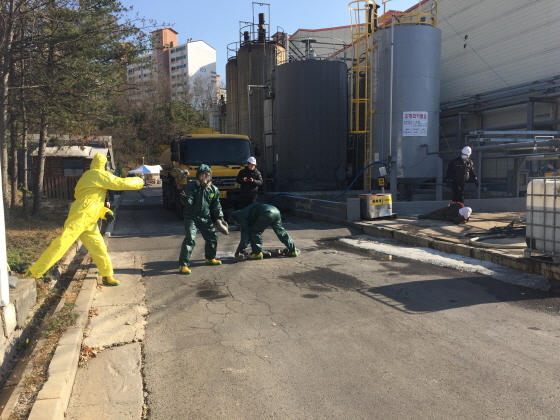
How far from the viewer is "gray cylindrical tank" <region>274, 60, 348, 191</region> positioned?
63.2 feet

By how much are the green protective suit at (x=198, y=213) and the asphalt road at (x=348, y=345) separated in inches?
18.1

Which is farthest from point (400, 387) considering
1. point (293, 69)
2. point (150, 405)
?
point (293, 69)

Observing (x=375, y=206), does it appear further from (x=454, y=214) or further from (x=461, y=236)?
(x=461, y=236)

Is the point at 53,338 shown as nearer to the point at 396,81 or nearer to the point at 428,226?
the point at 428,226

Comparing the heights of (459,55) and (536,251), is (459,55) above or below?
above

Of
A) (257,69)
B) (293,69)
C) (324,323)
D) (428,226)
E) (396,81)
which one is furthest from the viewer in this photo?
(257,69)

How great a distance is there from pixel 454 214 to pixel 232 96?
769 inches

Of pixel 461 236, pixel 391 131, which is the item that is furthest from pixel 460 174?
pixel 391 131

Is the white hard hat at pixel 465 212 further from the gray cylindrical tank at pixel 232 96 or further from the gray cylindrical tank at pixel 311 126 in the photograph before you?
the gray cylindrical tank at pixel 232 96

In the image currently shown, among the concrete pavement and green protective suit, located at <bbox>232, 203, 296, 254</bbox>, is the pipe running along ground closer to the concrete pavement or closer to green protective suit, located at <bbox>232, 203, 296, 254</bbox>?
the concrete pavement

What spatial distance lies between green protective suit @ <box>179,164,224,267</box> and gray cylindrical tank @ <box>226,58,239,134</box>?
66.9 ft

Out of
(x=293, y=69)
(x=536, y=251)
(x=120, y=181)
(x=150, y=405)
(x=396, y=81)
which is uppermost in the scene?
(x=293, y=69)

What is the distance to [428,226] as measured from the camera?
435 inches

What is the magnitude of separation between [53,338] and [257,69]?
23033mm
